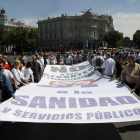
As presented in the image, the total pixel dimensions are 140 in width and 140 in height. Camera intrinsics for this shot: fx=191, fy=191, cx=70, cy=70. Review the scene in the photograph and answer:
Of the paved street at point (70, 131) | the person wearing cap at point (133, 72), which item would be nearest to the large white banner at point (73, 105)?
the person wearing cap at point (133, 72)

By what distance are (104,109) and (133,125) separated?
1375mm

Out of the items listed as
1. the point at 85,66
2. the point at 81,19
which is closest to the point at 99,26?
the point at 81,19

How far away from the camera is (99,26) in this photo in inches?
3661

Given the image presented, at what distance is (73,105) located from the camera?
4828mm

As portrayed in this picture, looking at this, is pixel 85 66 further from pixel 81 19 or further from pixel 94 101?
pixel 81 19

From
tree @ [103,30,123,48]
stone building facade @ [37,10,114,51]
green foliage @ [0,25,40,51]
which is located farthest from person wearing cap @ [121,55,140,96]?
tree @ [103,30,123,48]

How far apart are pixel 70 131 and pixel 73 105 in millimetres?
709

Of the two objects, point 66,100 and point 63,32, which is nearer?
point 66,100

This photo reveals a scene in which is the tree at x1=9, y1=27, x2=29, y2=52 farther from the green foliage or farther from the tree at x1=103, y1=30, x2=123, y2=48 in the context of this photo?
the tree at x1=103, y1=30, x2=123, y2=48

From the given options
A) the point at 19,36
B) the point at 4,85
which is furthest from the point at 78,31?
the point at 4,85

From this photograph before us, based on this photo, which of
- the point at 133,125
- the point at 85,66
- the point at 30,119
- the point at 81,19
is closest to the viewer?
the point at 30,119

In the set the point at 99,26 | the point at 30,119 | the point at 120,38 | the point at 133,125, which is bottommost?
the point at 133,125

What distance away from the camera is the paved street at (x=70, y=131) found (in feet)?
15.0

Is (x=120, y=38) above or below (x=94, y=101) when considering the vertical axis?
above
